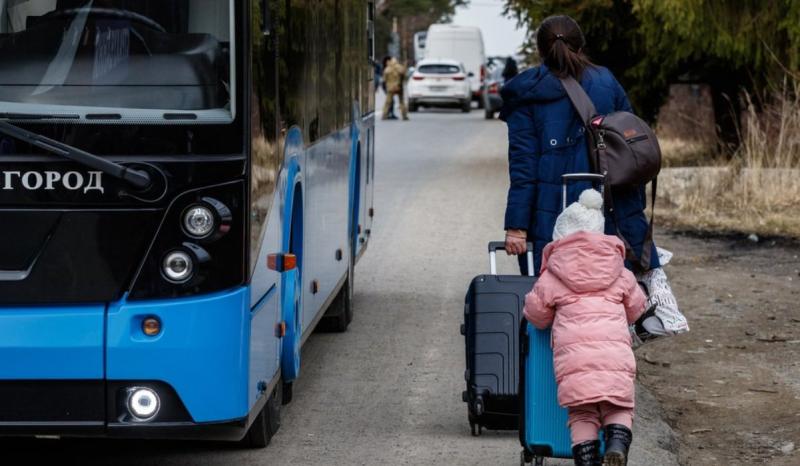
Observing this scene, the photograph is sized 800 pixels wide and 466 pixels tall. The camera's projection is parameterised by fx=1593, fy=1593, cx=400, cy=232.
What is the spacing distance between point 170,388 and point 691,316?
6140 mm

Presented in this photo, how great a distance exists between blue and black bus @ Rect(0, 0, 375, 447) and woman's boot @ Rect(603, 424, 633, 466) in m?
1.30

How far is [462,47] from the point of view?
53688mm

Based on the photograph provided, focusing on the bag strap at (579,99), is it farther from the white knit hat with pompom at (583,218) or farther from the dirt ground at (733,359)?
the dirt ground at (733,359)

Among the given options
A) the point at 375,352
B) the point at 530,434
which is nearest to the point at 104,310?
the point at 530,434

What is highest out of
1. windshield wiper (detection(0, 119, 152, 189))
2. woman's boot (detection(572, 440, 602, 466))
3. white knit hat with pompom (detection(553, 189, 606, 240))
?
windshield wiper (detection(0, 119, 152, 189))

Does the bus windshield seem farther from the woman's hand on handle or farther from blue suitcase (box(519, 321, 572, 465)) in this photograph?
the woman's hand on handle

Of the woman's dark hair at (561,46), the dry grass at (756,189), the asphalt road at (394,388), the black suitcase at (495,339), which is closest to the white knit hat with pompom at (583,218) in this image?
the black suitcase at (495,339)

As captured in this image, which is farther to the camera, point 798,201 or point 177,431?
point 798,201

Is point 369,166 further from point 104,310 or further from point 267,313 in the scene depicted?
point 104,310

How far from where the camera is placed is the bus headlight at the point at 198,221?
5477 mm

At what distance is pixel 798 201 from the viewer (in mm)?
15891

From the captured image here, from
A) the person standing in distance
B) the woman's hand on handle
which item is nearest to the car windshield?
the person standing in distance

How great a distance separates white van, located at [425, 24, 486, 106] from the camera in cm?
5281

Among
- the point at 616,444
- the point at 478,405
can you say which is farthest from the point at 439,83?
the point at 616,444
